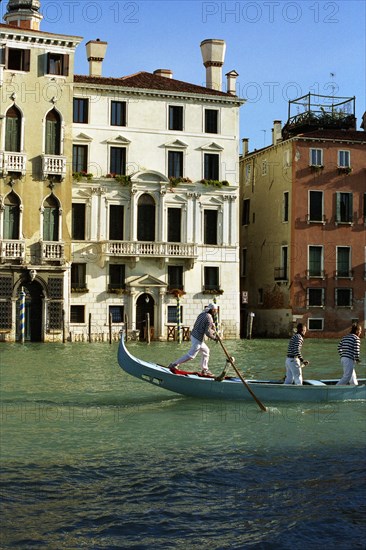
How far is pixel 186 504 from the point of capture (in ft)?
24.8

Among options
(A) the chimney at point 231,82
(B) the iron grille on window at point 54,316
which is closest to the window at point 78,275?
(B) the iron grille on window at point 54,316

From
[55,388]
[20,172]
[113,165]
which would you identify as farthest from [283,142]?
[55,388]

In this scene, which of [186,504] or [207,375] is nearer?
[186,504]

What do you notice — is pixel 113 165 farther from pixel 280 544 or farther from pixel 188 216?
pixel 280 544

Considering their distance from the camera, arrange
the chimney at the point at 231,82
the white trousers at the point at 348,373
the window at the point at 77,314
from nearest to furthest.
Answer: the white trousers at the point at 348,373
the window at the point at 77,314
the chimney at the point at 231,82

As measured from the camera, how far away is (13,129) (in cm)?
3105

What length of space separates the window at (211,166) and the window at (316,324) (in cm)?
660

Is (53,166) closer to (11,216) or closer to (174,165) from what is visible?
(11,216)

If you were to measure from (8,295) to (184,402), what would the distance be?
60.4 feet

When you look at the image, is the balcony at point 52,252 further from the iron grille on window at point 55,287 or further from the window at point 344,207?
the window at point 344,207

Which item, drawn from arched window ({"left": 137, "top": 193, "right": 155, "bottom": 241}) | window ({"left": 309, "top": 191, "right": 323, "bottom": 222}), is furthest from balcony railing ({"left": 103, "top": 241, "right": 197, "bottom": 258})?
window ({"left": 309, "top": 191, "right": 323, "bottom": 222})

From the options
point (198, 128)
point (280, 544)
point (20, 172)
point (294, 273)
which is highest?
point (198, 128)

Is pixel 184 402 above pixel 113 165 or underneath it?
underneath

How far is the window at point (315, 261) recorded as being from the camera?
3522 centimetres
